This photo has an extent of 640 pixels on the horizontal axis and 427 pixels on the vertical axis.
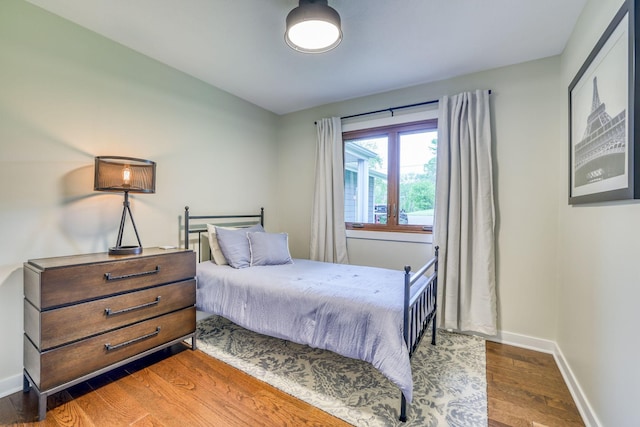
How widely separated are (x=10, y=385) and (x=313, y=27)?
3.11 metres

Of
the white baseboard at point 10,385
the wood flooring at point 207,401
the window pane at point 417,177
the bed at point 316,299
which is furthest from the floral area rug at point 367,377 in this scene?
the window pane at point 417,177

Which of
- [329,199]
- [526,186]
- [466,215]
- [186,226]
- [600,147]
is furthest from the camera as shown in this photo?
[329,199]

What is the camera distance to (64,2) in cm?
195

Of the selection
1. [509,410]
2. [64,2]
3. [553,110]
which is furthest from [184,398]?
[553,110]

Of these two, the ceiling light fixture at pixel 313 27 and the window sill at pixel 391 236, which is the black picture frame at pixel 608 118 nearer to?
the window sill at pixel 391 236

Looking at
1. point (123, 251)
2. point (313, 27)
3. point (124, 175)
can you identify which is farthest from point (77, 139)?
point (313, 27)

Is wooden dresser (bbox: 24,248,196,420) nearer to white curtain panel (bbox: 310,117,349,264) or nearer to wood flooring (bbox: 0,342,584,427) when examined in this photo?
wood flooring (bbox: 0,342,584,427)

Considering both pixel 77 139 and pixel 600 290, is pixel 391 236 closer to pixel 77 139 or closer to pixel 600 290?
pixel 600 290

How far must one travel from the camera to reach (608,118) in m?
1.48

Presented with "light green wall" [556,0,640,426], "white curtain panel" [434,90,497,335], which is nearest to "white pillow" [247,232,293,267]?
"white curtain panel" [434,90,497,335]

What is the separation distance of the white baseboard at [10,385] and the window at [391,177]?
122 inches

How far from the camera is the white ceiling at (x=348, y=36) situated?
194 cm

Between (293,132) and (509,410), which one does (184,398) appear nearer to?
(509,410)

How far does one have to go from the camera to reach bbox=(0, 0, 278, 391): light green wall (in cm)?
191
